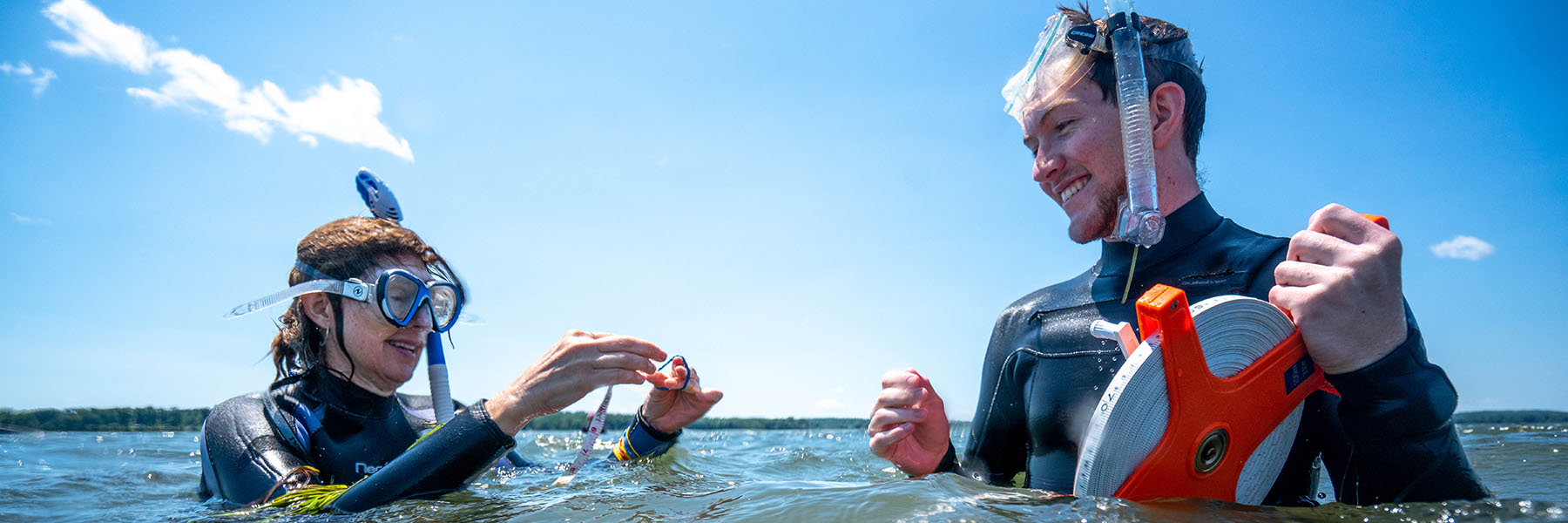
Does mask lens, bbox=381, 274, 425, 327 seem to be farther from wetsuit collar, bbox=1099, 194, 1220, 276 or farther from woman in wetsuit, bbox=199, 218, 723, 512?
wetsuit collar, bbox=1099, 194, 1220, 276

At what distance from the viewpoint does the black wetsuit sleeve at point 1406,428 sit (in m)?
1.62

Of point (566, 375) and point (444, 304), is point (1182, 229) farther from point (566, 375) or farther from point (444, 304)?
point (444, 304)

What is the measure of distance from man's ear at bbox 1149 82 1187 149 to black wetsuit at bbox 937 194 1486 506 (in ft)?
0.74

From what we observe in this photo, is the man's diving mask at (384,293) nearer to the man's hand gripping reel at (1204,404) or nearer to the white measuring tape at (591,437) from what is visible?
the white measuring tape at (591,437)

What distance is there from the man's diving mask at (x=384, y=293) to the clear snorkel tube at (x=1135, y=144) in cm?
296

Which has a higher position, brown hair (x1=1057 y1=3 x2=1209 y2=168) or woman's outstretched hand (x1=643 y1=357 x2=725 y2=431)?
brown hair (x1=1057 y1=3 x2=1209 y2=168)

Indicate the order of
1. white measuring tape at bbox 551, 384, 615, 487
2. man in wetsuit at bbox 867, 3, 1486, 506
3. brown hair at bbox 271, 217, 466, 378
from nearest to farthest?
man in wetsuit at bbox 867, 3, 1486, 506, white measuring tape at bbox 551, 384, 615, 487, brown hair at bbox 271, 217, 466, 378

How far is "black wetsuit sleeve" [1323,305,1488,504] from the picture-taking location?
1.62 meters

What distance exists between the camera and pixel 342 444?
344cm

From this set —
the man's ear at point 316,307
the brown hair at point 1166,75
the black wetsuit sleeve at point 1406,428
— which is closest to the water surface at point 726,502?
the black wetsuit sleeve at point 1406,428

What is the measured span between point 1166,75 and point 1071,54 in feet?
0.97

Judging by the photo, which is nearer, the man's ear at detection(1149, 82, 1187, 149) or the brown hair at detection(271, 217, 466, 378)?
the man's ear at detection(1149, 82, 1187, 149)

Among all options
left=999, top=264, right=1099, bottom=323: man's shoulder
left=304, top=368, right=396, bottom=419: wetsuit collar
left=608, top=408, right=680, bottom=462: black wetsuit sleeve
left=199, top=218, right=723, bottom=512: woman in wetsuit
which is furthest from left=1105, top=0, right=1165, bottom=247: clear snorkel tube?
left=304, top=368, right=396, bottom=419: wetsuit collar

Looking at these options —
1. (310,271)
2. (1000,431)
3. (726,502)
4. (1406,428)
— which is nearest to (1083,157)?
(1000,431)
